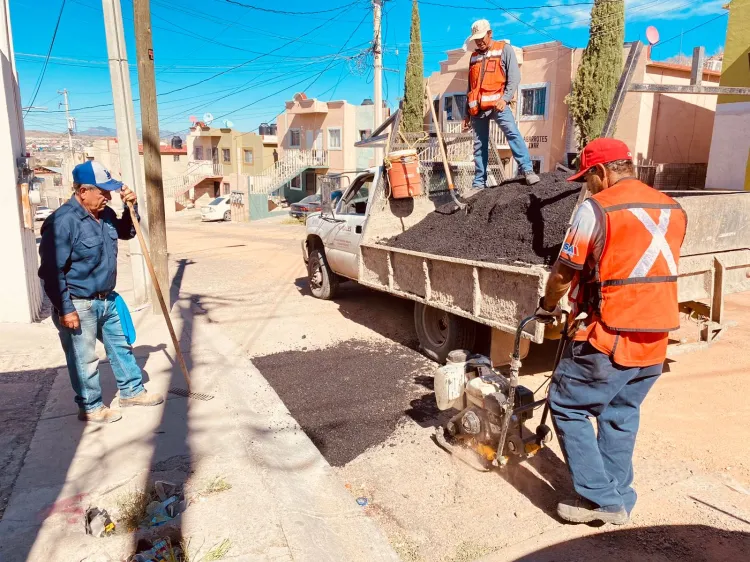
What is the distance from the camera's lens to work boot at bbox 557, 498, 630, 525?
9.71 feet

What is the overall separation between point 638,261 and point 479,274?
205 centimetres

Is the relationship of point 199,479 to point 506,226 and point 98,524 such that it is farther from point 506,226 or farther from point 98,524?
point 506,226

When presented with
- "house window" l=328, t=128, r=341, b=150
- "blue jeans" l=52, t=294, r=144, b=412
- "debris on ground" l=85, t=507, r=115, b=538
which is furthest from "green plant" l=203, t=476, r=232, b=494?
"house window" l=328, t=128, r=341, b=150

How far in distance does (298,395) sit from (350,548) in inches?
87.3

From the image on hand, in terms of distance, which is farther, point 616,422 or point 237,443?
point 237,443

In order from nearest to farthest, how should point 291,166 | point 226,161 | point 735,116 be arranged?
point 735,116 < point 291,166 < point 226,161

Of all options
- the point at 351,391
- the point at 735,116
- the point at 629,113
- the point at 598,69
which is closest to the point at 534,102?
the point at 598,69

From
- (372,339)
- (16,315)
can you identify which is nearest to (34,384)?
(16,315)

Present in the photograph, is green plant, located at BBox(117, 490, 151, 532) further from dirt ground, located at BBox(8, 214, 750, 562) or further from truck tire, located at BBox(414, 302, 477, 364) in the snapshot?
truck tire, located at BBox(414, 302, 477, 364)

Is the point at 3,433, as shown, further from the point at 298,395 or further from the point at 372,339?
the point at 372,339

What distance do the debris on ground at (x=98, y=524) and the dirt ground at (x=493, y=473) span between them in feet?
4.62

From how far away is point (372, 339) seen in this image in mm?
6680

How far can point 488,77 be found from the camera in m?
6.50

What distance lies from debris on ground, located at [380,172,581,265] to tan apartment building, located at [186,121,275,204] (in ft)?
128
